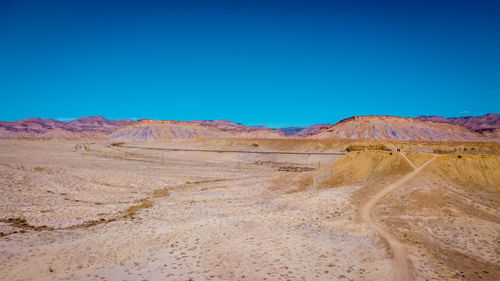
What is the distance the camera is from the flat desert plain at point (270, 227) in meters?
9.64

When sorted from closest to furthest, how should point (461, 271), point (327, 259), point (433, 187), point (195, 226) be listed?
point (461, 271) → point (327, 259) → point (195, 226) → point (433, 187)

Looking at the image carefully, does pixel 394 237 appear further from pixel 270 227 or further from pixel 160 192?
pixel 160 192


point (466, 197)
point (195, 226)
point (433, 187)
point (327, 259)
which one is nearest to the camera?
point (327, 259)

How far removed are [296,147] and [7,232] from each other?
65.8m

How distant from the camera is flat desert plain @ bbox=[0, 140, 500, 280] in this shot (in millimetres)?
9641

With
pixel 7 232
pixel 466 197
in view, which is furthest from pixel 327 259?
pixel 7 232

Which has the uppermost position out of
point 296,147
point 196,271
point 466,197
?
point 296,147

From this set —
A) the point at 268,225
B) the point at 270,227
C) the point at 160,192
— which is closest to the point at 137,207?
the point at 160,192

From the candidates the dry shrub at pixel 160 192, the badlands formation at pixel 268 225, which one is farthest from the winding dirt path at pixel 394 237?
the dry shrub at pixel 160 192

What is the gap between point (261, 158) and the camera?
61750mm

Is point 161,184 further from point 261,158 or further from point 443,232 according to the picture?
point 261,158

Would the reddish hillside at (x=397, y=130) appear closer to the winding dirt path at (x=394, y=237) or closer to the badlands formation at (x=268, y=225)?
the badlands formation at (x=268, y=225)

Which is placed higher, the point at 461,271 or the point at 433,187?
the point at 433,187

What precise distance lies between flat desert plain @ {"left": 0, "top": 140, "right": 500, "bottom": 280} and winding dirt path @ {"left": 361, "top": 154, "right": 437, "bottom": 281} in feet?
0.18
